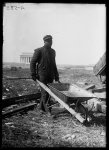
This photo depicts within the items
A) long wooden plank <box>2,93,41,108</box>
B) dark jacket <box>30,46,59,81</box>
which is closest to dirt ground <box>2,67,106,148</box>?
long wooden plank <box>2,93,41,108</box>

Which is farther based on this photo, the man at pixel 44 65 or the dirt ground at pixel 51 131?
the man at pixel 44 65

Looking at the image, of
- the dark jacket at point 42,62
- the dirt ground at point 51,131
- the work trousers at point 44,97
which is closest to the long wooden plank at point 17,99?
the dirt ground at point 51,131

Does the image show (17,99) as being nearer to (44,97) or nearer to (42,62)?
(44,97)

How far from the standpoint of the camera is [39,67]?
681 centimetres

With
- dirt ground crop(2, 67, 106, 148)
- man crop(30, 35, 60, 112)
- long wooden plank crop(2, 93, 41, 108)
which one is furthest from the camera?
man crop(30, 35, 60, 112)

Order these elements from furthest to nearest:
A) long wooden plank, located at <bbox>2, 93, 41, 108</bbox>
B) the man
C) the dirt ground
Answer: the man
long wooden plank, located at <bbox>2, 93, 41, 108</bbox>
the dirt ground

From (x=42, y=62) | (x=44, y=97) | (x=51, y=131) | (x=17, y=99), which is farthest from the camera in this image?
(x=17, y=99)

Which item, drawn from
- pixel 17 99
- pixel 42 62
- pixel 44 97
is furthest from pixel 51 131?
pixel 42 62

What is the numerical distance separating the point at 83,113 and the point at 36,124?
1.27 metres

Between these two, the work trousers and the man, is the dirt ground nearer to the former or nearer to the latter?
the work trousers

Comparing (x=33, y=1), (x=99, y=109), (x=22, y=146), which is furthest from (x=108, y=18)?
(x=99, y=109)

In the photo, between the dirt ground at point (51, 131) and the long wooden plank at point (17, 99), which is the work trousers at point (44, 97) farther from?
the long wooden plank at point (17, 99)

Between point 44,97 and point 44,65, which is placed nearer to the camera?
point 44,97

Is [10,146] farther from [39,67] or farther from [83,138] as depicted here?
[39,67]
